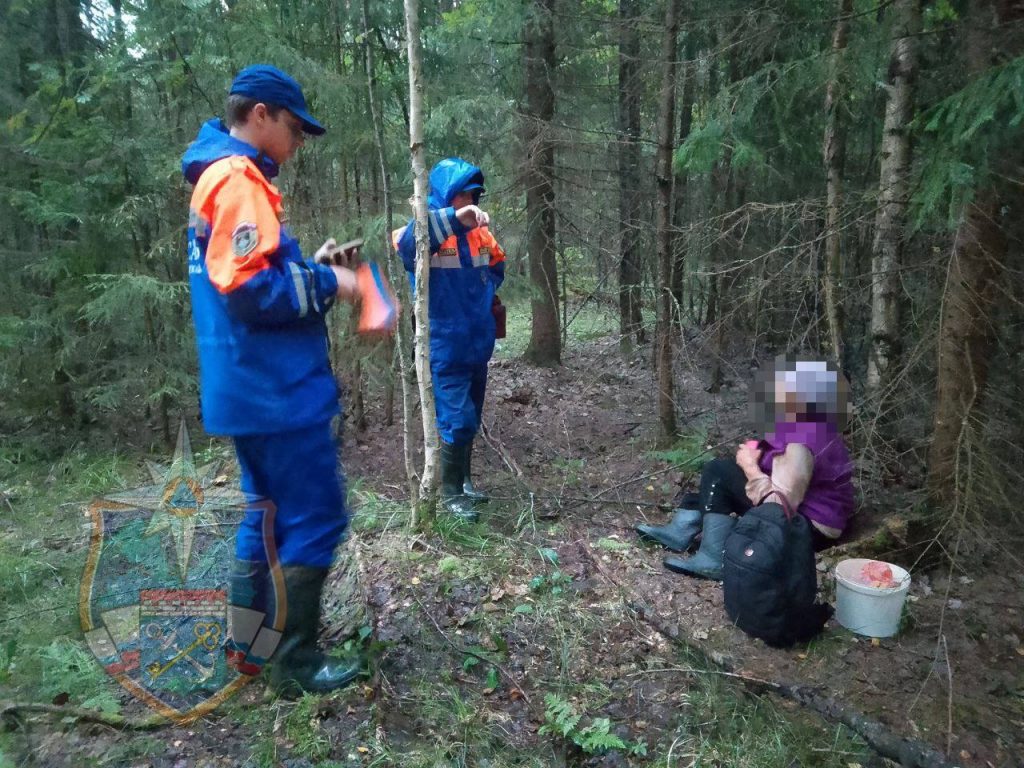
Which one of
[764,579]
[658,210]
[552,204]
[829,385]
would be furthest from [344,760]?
[552,204]

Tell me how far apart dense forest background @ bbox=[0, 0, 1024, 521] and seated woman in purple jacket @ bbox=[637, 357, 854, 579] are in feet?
0.88

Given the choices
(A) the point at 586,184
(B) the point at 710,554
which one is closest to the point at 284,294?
(B) the point at 710,554

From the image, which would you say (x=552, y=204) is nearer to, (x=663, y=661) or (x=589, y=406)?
(x=589, y=406)

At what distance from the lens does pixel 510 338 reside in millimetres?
13680

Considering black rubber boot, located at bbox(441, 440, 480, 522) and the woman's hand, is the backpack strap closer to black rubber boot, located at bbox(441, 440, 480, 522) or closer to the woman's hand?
the woman's hand

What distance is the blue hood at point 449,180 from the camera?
4.51m

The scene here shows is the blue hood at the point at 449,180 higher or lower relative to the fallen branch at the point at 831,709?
higher

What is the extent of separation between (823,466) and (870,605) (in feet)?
2.58

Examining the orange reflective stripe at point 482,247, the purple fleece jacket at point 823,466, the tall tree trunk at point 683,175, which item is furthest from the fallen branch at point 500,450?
the tall tree trunk at point 683,175

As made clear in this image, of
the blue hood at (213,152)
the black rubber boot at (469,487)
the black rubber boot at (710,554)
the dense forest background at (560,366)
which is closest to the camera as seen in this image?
the blue hood at (213,152)

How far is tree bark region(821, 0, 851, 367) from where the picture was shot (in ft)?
14.9

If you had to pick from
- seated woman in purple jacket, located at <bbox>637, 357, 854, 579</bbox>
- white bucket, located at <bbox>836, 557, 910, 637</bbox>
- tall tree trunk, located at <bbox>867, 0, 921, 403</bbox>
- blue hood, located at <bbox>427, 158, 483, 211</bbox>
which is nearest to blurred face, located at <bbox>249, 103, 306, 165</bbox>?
blue hood, located at <bbox>427, 158, 483, 211</bbox>

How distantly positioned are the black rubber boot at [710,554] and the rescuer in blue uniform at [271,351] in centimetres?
210

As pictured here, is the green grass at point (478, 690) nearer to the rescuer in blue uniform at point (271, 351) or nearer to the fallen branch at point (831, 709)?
the fallen branch at point (831, 709)
